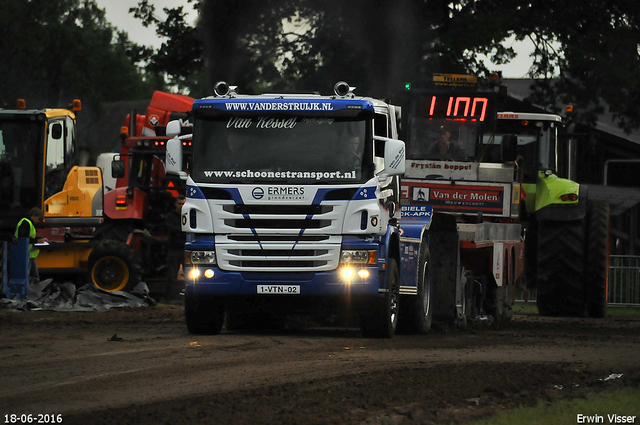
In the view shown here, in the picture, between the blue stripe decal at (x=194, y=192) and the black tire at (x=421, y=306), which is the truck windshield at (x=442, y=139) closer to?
the black tire at (x=421, y=306)

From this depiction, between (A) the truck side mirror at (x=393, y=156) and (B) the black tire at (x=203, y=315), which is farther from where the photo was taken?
(B) the black tire at (x=203, y=315)

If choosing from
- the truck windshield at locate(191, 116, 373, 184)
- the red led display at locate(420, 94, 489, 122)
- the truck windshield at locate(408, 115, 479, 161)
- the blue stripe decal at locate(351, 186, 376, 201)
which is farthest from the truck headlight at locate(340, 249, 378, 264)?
the red led display at locate(420, 94, 489, 122)

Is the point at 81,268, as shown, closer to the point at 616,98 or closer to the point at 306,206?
the point at 306,206

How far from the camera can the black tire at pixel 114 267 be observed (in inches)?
790

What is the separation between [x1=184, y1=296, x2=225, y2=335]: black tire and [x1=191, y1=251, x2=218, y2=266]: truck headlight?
496 mm

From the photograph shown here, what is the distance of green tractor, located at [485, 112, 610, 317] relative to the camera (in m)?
19.3

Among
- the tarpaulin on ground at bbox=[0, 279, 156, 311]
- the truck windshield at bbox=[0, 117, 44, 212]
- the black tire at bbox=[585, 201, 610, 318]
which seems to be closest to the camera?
the tarpaulin on ground at bbox=[0, 279, 156, 311]

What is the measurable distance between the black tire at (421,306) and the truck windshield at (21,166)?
27.2 ft

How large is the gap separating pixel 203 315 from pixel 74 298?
588cm

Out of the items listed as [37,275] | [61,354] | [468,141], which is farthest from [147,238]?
[61,354]

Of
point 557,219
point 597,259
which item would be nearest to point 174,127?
point 557,219

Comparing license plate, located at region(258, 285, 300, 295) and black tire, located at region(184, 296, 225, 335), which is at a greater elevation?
license plate, located at region(258, 285, 300, 295)

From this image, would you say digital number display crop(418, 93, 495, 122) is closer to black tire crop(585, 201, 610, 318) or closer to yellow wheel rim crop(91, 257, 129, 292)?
black tire crop(585, 201, 610, 318)

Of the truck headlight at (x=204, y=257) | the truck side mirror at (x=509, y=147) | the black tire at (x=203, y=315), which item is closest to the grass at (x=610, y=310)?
the truck side mirror at (x=509, y=147)
